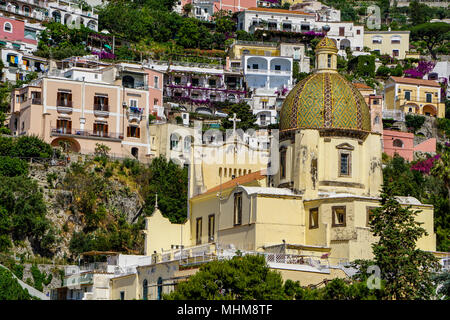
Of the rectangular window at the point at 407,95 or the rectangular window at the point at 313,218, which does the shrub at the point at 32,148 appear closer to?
the rectangular window at the point at 313,218

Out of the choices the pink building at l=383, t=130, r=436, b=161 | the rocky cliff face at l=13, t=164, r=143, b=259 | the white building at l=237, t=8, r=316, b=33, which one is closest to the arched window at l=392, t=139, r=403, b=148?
the pink building at l=383, t=130, r=436, b=161

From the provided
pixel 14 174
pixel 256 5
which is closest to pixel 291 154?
pixel 14 174

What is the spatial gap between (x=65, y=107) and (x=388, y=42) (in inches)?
2274

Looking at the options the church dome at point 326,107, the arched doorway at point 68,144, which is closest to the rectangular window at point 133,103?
the arched doorway at point 68,144

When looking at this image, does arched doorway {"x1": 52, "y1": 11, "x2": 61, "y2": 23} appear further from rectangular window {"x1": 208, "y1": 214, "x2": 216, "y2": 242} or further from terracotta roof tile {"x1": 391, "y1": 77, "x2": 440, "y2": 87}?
rectangular window {"x1": 208, "y1": 214, "x2": 216, "y2": 242}

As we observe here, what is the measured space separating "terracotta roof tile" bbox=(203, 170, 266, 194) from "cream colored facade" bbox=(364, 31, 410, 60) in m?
76.8

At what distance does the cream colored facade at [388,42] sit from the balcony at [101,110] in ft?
172

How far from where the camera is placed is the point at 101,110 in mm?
93250

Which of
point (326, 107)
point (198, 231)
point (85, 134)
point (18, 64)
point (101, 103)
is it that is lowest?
point (198, 231)

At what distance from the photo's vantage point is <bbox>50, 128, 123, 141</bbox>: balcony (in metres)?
90.8

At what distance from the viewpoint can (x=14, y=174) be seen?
82625 millimetres

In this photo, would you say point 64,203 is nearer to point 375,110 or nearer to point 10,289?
point 10,289

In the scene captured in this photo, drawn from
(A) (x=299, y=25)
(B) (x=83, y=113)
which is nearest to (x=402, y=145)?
(B) (x=83, y=113)

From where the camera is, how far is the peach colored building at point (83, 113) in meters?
90.9
